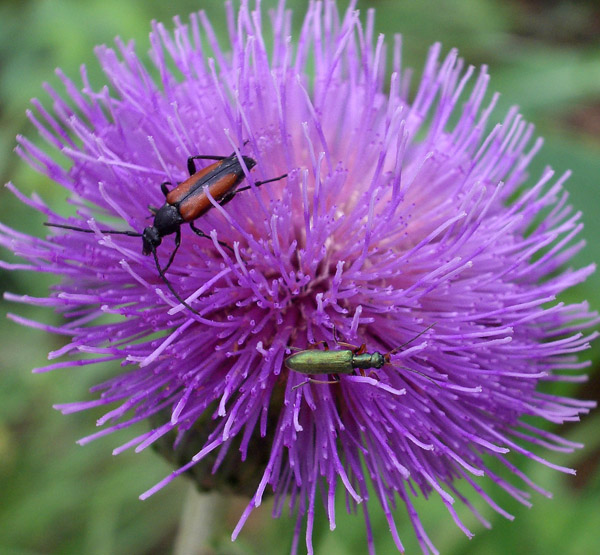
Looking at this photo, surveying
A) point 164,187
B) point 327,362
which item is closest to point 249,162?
point 164,187

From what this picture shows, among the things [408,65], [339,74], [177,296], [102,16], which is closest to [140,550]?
[177,296]

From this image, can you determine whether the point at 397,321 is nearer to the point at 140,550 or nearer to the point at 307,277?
the point at 307,277

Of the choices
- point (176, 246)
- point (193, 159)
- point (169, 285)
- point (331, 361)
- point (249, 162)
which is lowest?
point (331, 361)

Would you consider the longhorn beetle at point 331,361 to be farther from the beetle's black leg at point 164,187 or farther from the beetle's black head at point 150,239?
the beetle's black leg at point 164,187

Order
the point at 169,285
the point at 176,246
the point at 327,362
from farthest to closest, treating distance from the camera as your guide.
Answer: the point at 176,246, the point at 169,285, the point at 327,362

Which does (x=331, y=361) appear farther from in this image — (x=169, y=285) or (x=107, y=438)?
(x=107, y=438)

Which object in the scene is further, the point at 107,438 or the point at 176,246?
the point at 107,438

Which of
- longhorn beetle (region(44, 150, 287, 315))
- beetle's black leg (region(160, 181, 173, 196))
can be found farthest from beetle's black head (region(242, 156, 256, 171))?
beetle's black leg (region(160, 181, 173, 196))
